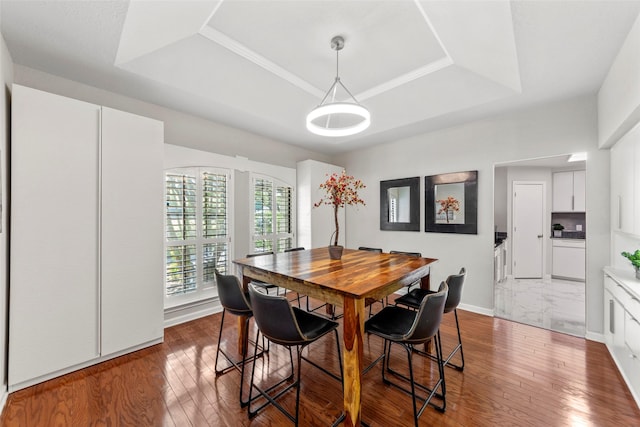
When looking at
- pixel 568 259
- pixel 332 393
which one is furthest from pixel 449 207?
pixel 568 259

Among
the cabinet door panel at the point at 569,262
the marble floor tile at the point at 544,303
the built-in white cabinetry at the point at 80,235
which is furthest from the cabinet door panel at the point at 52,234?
the cabinet door panel at the point at 569,262

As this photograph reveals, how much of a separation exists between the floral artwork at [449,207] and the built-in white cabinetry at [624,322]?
1702 mm

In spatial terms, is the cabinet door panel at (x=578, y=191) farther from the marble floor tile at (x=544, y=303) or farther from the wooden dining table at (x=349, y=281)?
the wooden dining table at (x=349, y=281)

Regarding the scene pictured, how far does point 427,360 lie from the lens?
98.3 inches

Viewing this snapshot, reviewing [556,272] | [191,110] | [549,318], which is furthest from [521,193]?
[191,110]

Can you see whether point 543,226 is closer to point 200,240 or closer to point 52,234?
point 200,240

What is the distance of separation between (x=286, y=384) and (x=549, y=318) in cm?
360

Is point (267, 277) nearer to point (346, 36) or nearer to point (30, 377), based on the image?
point (30, 377)

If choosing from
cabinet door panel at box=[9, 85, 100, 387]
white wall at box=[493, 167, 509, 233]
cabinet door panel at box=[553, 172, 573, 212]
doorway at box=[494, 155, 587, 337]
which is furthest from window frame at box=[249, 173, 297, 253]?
cabinet door panel at box=[553, 172, 573, 212]

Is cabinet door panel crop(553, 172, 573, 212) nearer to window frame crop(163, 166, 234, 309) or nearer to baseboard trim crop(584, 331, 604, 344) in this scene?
baseboard trim crop(584, 331, 604, 344)

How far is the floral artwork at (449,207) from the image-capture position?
3.97 meters

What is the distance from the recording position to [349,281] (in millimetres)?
1851

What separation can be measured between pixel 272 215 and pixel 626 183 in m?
4.22

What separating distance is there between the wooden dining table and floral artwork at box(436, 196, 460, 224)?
1.70 metres
